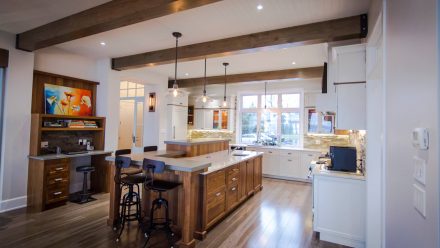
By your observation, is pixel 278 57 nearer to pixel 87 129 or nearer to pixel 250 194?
pixel 250 194

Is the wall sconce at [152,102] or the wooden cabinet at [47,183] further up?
the wall sconce at [152,102]

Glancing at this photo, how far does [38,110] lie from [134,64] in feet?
6.47

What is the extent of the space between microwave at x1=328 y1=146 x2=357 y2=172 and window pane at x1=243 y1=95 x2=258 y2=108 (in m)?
4.40

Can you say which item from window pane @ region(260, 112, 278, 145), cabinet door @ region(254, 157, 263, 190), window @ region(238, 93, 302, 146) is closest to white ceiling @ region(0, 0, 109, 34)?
cabinet door @ region(254, 157, 263, 190)

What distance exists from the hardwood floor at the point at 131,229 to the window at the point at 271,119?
295cm

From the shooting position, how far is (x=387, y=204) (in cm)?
165

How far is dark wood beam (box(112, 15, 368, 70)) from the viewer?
303 centimetres

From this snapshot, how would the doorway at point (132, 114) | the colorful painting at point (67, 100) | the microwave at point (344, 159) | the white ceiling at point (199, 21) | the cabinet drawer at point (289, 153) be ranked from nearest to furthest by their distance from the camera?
the white ceiling at point (199, 21) < the microwave at point (344, 159) < the colorful painting at point (67, 100) < the cabinet drawer at point (289, 153) < the doorway at point (132, 114)

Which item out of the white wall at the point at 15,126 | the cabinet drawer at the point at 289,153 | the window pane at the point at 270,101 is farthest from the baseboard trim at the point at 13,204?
the window pane at the point at 270,101

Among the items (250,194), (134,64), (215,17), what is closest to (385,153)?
(215,17)

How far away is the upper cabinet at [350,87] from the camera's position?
2.88 metres

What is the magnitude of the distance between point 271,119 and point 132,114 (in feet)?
15.5

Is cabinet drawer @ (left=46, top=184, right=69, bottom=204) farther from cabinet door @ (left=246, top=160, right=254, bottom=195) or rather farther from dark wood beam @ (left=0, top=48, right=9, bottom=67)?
cabinet door @ (left=246, top=160, right=254, bottom=195)

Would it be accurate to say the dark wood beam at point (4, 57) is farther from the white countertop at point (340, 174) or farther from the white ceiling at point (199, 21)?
the white countertop at point (340, 174)
